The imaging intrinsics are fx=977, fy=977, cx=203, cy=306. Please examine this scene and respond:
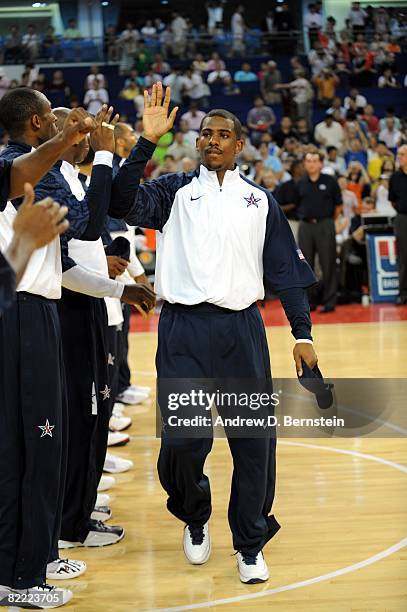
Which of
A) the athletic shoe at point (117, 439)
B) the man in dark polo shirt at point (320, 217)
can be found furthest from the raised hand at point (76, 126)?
the man in dark polo shirt at point (320, 217)

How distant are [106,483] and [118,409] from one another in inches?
77.1

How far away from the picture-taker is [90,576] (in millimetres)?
4715

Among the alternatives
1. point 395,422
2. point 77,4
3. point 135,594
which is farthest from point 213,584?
point 77,4

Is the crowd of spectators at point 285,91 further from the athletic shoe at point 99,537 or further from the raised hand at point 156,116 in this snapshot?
the raised hand at point 156,116

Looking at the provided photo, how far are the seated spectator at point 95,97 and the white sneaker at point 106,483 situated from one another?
16.1 metres

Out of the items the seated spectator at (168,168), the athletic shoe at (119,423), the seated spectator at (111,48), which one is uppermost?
the seated spectator at (111,48)

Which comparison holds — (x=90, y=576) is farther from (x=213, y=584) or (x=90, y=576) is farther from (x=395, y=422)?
(x=395, y=422)

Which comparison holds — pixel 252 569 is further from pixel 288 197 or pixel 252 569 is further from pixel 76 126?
pixel 288 197

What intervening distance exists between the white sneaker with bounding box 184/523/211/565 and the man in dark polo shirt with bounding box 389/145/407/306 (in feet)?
32.1

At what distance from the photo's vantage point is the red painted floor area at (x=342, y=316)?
512 inches

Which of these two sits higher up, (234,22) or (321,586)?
(234,22)

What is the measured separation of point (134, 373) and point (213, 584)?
5.66m

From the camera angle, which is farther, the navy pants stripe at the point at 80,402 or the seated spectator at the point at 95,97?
the seated spectator at the point at 95,97

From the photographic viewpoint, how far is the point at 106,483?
20.7ft
